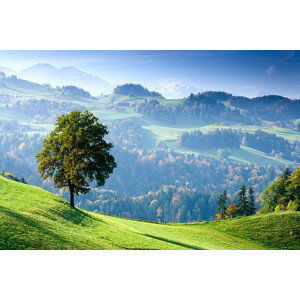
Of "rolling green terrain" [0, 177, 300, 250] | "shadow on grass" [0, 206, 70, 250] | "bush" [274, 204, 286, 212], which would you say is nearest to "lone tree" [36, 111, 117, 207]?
"rolling green terrain" [0, 177, 300, 250]

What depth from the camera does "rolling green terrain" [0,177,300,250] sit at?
65.6 ft

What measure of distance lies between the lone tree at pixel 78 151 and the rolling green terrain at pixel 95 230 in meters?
2.46

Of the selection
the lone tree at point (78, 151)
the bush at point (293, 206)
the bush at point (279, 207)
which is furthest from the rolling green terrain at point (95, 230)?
the bush at point (279, 207)

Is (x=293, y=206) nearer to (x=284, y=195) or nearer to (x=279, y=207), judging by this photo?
(x=279, y=207)

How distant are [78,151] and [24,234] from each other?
13272mm

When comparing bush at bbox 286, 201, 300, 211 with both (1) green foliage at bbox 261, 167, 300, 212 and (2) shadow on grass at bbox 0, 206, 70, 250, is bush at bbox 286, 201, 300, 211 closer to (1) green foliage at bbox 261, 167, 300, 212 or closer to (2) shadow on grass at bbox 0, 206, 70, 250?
(1) green foliage at bbox 261, 167, 300, 212

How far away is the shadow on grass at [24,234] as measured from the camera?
1814cm

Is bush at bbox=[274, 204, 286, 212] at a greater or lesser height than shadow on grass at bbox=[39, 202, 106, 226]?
lesser

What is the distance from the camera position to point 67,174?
32.8 m

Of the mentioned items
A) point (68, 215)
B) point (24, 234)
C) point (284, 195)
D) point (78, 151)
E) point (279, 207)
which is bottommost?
point (279, 207)

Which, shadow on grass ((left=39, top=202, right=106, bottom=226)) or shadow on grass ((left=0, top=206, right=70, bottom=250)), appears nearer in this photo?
shadow on grass ((left=0, top=206, right=70, bottom=250))

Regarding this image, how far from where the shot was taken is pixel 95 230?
28.3 m

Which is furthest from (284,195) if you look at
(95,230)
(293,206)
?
(95,230)
